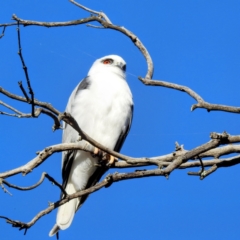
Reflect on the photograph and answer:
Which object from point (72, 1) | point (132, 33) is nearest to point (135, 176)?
point (132, 33)

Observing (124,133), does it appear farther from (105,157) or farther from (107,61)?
(107,61)

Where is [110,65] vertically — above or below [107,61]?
below

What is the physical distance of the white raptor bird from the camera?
5.14 m

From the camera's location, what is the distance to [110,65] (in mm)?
6293

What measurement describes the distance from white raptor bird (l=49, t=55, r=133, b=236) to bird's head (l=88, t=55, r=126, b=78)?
549 millimetres

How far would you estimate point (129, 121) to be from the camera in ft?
17.5

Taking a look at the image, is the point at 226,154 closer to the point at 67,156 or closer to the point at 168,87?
→ the point at 168,87

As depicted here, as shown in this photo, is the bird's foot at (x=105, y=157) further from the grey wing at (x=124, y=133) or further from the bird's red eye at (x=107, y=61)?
the bird's red eye at (x=107, y=61)

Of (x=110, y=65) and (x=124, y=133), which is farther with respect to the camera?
(x=110, y=65)

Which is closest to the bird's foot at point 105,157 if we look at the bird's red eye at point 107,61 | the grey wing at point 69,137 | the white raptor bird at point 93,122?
the white raptor bird at point 93,122

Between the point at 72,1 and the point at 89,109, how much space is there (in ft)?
3.75

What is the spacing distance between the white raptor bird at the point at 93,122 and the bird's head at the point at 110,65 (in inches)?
21.6

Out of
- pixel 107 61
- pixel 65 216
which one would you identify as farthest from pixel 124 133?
pixel 107 61

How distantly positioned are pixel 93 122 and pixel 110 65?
1.33m
